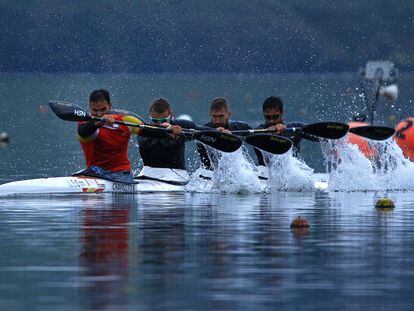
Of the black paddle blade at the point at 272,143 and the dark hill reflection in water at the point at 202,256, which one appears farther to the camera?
the black paddle blade at the point at 272,143

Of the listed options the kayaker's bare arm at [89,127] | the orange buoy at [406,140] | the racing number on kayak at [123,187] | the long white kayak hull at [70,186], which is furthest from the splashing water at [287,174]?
the orange buoy at [406,140]

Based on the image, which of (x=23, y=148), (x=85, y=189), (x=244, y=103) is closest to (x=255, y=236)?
(x=85, y=189)

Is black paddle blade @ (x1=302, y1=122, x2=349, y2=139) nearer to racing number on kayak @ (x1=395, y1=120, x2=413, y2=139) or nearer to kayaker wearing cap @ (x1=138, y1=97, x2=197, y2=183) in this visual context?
kayaker wearing cap @ (x1=138, y1=97, x2=197, y2=183)

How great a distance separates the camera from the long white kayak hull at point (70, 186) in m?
26.8

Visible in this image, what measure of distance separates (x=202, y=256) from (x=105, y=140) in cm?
999

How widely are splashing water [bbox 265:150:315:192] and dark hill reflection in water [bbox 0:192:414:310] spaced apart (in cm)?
380

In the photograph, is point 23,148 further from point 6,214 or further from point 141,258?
point 141,258

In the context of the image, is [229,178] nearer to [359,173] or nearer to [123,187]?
[123,187]

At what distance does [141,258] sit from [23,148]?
1345 inches

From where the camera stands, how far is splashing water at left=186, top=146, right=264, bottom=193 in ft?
93.5

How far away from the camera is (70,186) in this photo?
27078mm

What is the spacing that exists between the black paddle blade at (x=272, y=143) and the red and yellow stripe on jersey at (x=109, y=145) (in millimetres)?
2365

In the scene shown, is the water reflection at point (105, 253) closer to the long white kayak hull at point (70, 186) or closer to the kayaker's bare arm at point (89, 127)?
the long white kayak hull at point (70, 186)

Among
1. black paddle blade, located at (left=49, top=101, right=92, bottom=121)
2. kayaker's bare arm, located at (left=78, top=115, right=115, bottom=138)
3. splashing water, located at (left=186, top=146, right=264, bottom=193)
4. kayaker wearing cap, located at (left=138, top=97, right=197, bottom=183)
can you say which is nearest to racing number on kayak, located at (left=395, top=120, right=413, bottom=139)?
splashing water, located at (left=186, top=146, right=264, bottom=193)
